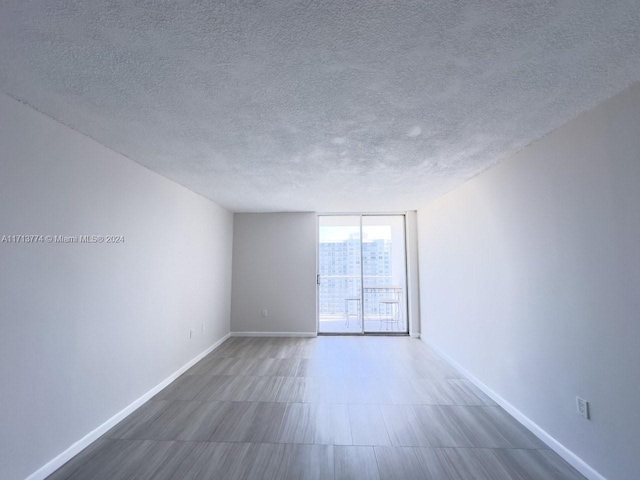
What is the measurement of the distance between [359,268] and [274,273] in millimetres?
1688

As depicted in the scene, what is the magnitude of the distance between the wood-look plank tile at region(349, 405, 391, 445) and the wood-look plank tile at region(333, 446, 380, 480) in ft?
0.30

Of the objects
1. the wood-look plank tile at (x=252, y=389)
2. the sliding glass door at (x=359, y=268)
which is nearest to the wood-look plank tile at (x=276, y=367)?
the wood-look plank tile at (x=252, y=389)

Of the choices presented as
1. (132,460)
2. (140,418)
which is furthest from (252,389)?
(132,460)

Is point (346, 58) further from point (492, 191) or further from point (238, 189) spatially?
point (238, 189)

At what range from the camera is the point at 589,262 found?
1.75 meters

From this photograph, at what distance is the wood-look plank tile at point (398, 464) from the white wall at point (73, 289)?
2.13 meters

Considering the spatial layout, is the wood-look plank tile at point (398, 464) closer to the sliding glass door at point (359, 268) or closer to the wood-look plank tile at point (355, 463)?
the wood-look plank tile at point (355, 463)

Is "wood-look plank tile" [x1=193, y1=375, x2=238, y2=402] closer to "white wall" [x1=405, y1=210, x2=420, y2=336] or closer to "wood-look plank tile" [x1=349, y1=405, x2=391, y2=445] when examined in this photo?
"wood-look plank tile" [x1=349, y1=405, x2=391, y2=445]

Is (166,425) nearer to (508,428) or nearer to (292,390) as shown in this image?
(292,390)

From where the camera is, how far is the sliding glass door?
18.1ft

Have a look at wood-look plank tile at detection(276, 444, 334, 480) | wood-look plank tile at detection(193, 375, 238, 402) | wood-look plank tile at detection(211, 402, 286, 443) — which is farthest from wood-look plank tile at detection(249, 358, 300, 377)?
wood-look plank tile at detection(276, 444, 334, 480)

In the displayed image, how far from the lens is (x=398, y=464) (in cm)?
186

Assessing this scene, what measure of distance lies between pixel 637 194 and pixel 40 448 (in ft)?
12.3

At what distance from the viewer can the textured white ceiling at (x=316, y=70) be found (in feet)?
3.48
